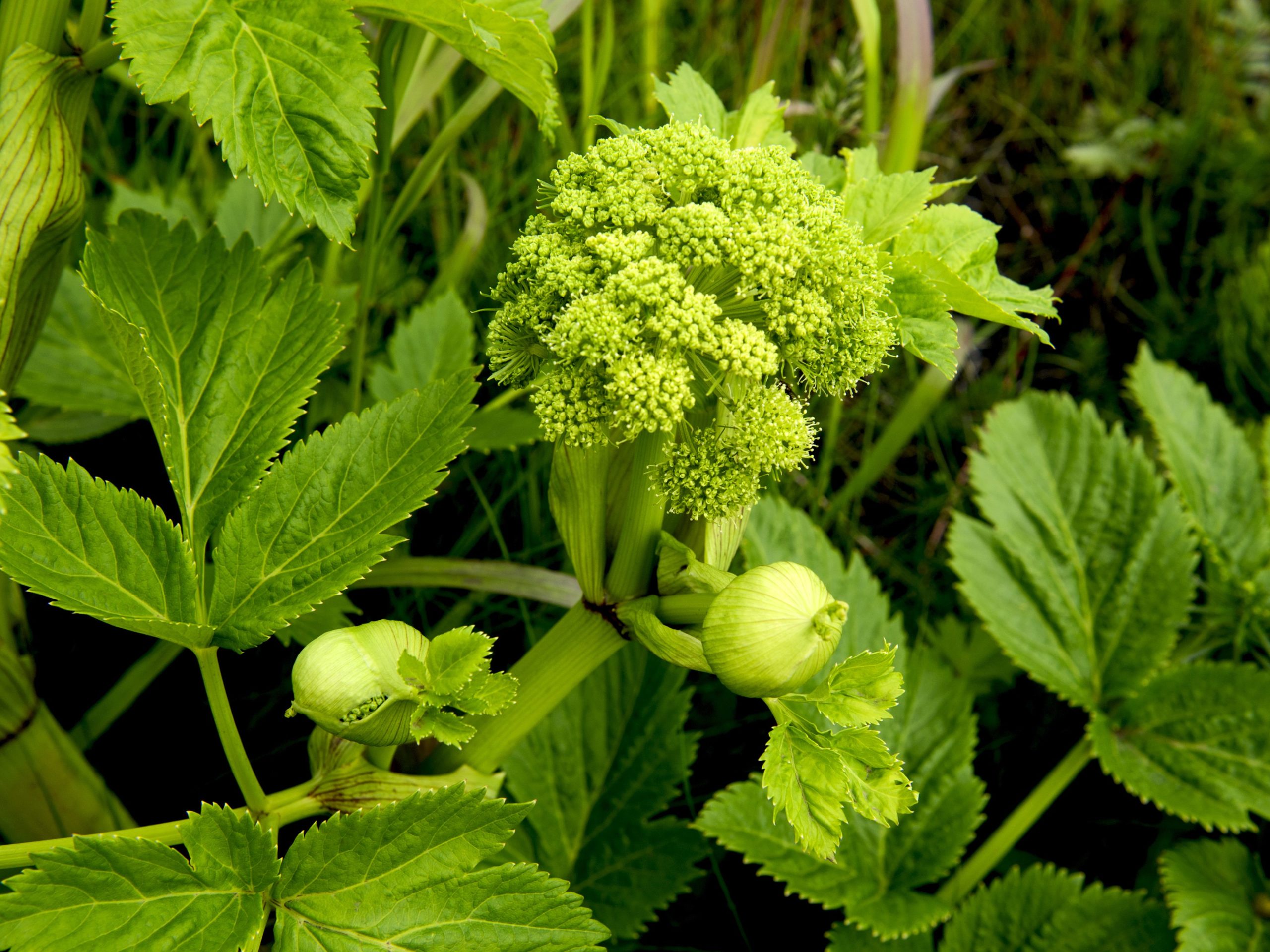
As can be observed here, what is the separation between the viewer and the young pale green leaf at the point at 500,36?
3.96 ft

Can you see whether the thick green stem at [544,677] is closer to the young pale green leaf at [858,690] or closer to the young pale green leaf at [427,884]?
the young pale green leaf at [427,884]

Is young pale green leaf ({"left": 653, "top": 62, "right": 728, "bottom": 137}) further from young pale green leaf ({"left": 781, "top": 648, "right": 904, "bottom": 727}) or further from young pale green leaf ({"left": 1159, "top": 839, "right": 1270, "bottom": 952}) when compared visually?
young pale green leaf ({"left": 1159, "top": 839, "right": 1270, "bottom": 952})

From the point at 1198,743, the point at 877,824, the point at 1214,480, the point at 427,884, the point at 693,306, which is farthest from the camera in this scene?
the point at 1214,480

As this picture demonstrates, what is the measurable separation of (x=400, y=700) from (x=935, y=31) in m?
3.59

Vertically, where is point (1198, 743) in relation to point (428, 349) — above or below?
below

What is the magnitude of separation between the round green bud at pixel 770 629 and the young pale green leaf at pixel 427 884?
322 mm

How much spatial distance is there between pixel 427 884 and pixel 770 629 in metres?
0.53

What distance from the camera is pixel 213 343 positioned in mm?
1402

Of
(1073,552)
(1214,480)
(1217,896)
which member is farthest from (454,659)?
(1214,480)

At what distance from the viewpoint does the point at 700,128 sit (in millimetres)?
1223

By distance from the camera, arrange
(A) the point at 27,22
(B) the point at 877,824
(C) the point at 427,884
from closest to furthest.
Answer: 1. (C) the point at 427,884
2. (A) the point at 27,22
3. (B) the point at 877,824

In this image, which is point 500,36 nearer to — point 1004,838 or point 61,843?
point 61,843

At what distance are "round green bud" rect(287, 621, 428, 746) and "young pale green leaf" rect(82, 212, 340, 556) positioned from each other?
0.29 m

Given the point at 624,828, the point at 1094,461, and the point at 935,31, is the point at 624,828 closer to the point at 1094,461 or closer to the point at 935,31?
the point at 1094,461
